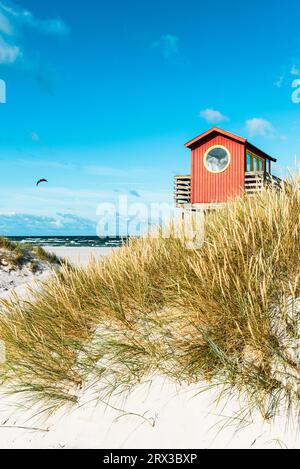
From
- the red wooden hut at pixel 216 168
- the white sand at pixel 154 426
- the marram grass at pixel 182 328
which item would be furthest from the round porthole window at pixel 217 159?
the white sand at pixel 154 426

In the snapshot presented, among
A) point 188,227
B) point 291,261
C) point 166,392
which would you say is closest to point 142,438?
point 166,392

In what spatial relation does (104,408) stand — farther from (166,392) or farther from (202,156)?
(202,156)

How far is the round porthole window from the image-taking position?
74.5 feet

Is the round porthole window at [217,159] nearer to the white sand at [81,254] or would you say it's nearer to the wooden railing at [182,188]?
the wooden railing at [182,188]

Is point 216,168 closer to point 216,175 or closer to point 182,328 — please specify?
point 216,175

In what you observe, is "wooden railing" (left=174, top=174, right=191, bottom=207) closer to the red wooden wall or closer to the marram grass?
the red wooden wall

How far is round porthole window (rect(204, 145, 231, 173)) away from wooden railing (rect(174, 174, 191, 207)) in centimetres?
145

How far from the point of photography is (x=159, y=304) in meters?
3.71

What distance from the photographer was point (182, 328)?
314 centimetres

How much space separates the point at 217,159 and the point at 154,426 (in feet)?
71.4

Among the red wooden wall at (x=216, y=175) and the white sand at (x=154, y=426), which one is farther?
the red wooden wall at (x=216, y=175)

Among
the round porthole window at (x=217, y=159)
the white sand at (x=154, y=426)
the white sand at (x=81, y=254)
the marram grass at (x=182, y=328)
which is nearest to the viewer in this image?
the white sand at (x=154, y=426)

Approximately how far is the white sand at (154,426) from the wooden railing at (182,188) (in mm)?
20579

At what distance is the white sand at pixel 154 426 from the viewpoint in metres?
2.38
